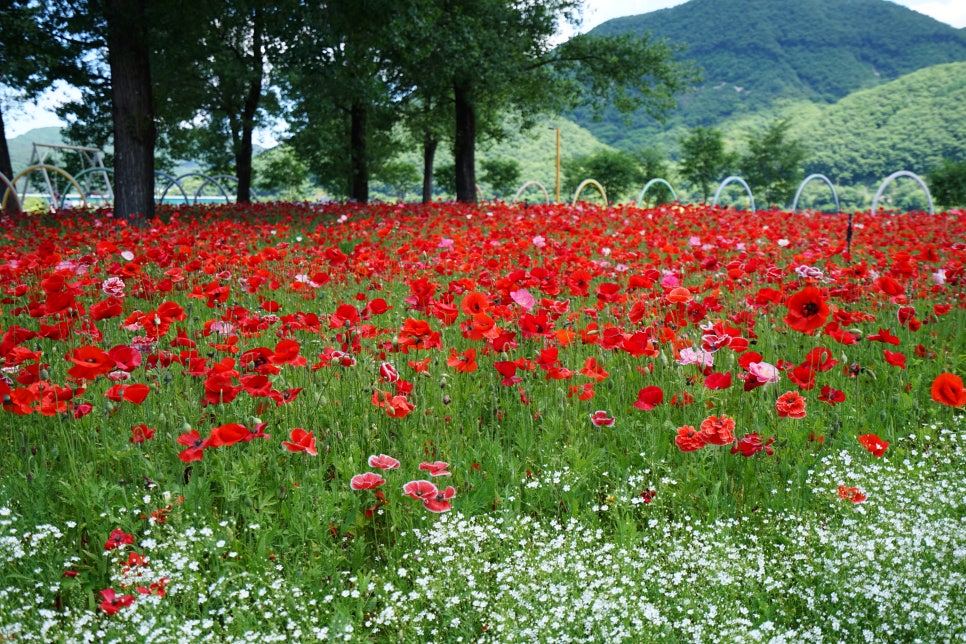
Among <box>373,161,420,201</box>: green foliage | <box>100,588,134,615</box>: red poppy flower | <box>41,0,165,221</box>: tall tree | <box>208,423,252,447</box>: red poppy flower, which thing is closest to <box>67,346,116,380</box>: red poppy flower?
<box>208,423,252,447</box>: red poppy flower

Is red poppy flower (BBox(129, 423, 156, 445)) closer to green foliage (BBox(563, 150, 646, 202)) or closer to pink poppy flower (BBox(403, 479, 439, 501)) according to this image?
pink poppy flower (BBox(403, 479, 439, 501))

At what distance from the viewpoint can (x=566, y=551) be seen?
245cm

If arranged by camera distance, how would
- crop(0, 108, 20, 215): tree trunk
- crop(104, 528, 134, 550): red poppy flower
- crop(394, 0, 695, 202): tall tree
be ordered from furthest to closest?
crop(0, 108, 20, 215): tree trunk → crop(394, 0, 695, 202): tall tree → crop(104, 528, 134, 550): red poppy flower

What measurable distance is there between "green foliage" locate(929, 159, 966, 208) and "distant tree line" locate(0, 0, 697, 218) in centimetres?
2574

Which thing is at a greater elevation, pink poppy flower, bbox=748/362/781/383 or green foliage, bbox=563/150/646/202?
green foliage, bbox=563/150/646/202

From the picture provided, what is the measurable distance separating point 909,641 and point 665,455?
4.31 ft

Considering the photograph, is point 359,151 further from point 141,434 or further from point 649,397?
point 649,397

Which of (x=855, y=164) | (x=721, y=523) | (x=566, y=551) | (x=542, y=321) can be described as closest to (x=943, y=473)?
(x=721, y=523)

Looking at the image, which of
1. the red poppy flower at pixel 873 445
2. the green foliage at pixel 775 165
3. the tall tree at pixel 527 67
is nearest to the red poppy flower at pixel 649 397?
the red poppy flower at pixel 873 445

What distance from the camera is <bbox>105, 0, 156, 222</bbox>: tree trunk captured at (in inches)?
472

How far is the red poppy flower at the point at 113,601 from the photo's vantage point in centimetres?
205

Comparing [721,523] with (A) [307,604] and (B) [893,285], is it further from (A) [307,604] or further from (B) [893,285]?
(B) [893,285]

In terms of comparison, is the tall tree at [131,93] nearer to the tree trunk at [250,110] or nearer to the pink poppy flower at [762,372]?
the tree trunk at [250,110]

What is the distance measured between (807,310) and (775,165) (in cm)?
6591
